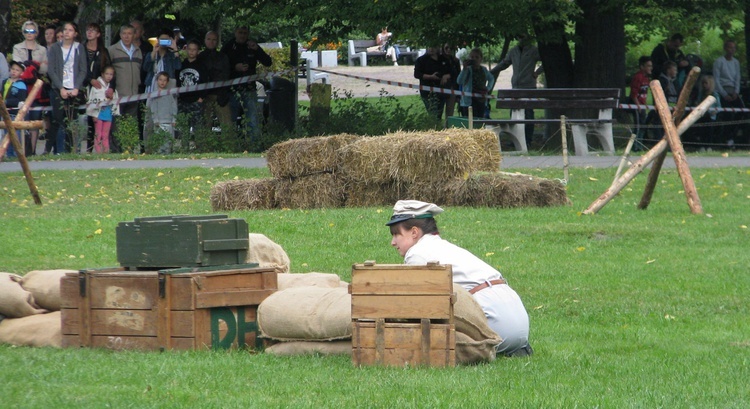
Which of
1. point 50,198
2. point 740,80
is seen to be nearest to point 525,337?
point 50,198

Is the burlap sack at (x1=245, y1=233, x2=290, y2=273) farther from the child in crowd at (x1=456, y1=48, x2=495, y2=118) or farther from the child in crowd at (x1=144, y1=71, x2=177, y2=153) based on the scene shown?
the child in crowd at (x1=456, y1=48, x2=495, y2=118)

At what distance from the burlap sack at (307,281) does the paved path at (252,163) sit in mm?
11825

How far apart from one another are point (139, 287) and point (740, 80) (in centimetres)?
2161

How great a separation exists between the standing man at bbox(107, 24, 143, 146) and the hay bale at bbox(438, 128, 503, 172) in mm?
8693

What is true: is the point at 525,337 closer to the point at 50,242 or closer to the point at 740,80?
the point at 50,242

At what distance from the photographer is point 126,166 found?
20766mm

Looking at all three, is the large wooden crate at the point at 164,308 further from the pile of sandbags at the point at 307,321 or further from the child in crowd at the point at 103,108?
the child in crowd at the point at 103,108

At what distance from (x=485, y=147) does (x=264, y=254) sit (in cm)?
830

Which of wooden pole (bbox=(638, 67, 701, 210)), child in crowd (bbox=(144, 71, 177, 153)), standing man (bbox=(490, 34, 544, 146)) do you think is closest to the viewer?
wooden pole (bbox=(638, 67, 701, 210))

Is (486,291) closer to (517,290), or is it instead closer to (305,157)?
(517,290)

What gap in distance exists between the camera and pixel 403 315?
23.7 ft

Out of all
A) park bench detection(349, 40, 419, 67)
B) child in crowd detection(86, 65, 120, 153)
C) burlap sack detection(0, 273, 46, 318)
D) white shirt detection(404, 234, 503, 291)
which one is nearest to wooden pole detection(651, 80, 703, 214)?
white shirt detection(404, 234, 503, 291)

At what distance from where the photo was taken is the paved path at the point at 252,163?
20.7 meters

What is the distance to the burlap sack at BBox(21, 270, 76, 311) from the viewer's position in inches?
343
